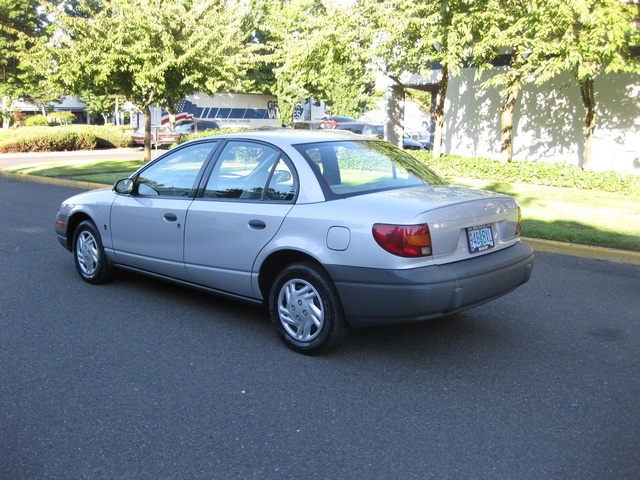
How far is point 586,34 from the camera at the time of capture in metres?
12.0

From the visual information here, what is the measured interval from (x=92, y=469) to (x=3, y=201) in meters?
11.6

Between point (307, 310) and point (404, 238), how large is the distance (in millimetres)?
913

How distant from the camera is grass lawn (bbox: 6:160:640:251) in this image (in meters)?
8.59

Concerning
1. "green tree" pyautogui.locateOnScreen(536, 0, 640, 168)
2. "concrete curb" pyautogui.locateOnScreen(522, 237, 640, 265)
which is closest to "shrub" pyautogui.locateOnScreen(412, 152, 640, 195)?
"green tree" pyautogui.locateOnScreen(536, 0, 640, 168)

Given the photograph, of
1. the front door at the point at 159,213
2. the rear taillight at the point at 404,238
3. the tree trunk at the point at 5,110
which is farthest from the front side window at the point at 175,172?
the tree trunk at the point at 5,110

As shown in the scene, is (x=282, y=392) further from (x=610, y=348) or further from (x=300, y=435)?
(x=610, y=348)

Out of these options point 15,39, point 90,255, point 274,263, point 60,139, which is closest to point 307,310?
point 274,263

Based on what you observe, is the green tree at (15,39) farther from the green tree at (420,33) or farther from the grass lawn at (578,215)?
the grass lawn at (578,215)

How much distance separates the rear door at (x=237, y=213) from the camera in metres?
4.88

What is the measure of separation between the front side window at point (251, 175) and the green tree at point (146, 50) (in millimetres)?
14069

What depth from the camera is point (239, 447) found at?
337cm

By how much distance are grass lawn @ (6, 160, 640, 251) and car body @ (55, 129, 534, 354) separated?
392 cm

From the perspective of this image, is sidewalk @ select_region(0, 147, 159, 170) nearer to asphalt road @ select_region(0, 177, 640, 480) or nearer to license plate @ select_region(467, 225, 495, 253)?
asphalt road @ select_region(0, 177, 640, 480)

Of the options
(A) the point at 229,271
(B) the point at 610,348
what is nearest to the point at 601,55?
(B) the point at 610,348
